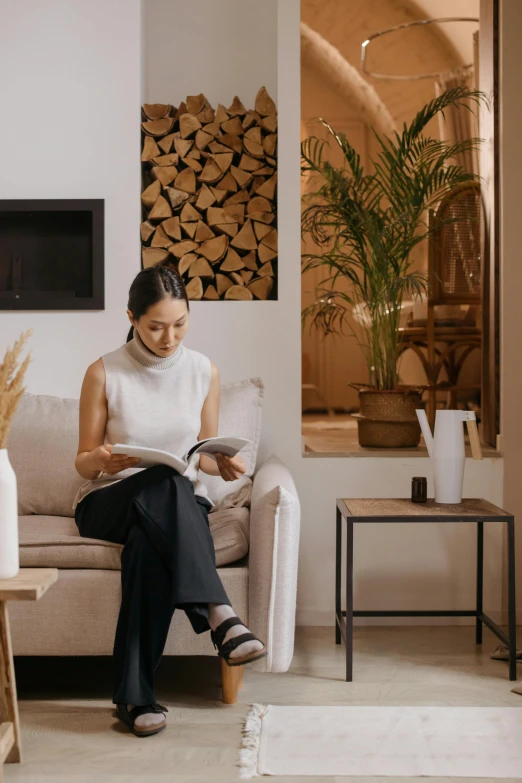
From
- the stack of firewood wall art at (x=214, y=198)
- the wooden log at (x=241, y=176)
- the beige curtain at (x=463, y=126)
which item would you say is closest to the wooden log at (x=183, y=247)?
the stack of firewood wall art at (x=214, y=198)

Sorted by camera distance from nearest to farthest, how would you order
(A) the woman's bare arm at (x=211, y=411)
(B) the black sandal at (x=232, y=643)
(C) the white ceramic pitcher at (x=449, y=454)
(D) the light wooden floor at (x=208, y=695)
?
(D) the light wooden floor at (x=208, y=695)
(B) the black sandal at (x=232, y=643)
(A) the woman's bare arm at (x=211, y=411)
(C) the white ceramic pitcher at (x=449, y=454)

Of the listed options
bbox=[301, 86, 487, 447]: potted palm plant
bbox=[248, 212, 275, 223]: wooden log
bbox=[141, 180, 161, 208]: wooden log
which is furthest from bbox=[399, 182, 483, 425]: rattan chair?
bbox=[141, 180, 161, 208]: wooden log

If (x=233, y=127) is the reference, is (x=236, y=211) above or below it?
below

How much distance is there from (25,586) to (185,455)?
0.68 meters

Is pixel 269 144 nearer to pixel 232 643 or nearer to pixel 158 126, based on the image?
pixel 158 126

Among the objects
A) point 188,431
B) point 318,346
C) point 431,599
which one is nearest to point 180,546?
point 188,431

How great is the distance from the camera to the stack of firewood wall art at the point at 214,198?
3.44 meters

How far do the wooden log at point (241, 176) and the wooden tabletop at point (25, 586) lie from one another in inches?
81.2

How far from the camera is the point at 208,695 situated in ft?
8.13

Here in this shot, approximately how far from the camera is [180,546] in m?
2.19

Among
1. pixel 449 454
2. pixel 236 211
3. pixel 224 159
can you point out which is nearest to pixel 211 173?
pixel 224 159

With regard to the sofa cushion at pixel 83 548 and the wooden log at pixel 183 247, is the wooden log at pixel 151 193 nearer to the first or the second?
the wooden log at pixel 183 247

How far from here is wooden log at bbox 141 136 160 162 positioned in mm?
3473

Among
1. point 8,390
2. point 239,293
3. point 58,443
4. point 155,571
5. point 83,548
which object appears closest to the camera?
point 8,390
